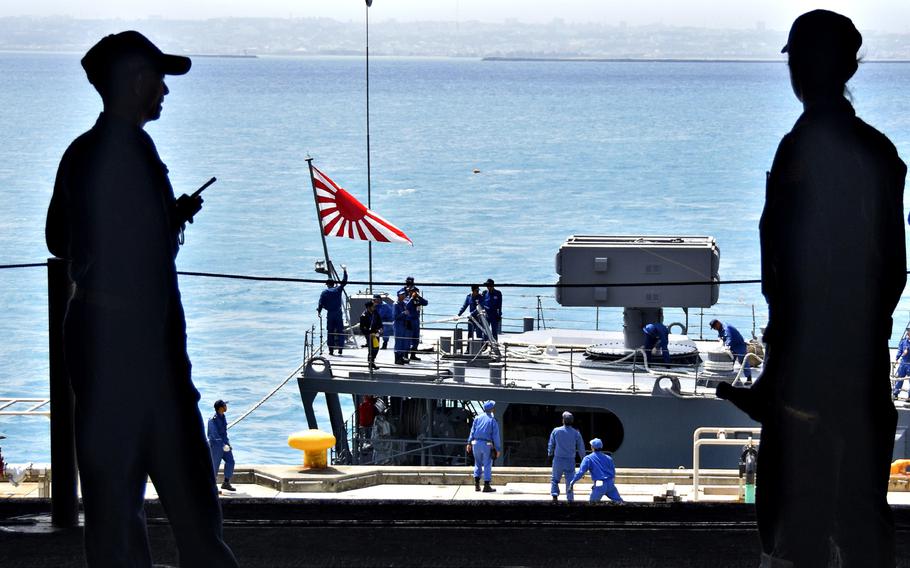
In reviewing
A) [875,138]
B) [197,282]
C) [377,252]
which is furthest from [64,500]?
→ [377,252]

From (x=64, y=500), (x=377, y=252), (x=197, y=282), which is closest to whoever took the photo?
(x=64, y=500)

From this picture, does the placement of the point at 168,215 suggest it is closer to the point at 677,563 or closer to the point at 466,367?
the point at 677,563

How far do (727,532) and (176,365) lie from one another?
2.89 metres

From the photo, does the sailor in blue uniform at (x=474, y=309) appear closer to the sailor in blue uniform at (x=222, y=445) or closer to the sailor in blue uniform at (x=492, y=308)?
the sailor in blue uniform at (x=492, y=308)

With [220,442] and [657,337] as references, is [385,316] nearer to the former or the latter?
[657,337]

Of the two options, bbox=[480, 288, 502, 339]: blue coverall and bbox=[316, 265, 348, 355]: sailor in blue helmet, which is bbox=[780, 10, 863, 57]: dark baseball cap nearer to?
bbox=[480, 288, 502, 339]: blue coverall

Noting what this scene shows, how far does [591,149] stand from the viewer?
4186 inches

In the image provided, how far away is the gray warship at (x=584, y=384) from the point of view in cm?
2283

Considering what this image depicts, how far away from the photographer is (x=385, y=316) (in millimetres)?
26656

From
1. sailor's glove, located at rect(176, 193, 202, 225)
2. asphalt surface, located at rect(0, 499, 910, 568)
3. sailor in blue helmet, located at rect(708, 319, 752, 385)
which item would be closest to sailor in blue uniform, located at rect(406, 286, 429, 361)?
sailor in blue helmet, located at rect(708, 319, 752, 385)

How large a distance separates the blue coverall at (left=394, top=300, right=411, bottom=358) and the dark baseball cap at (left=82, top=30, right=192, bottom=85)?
19135mm

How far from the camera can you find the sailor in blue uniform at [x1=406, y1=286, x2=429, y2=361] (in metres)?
24.7

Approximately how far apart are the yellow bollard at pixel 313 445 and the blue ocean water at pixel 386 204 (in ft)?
33.9

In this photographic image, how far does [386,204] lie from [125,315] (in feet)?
227
